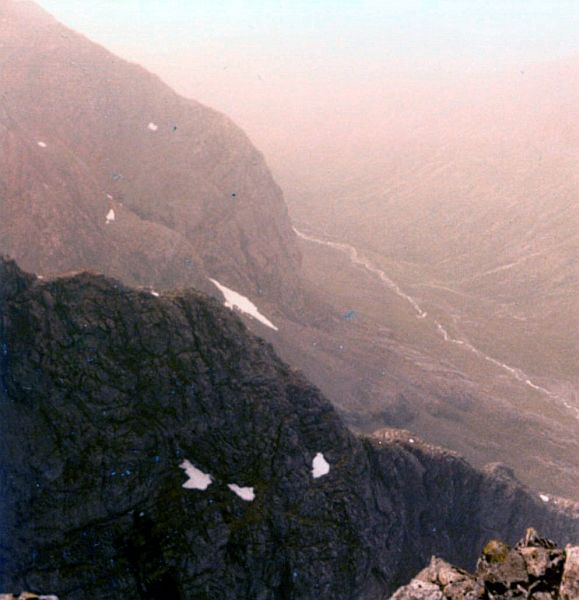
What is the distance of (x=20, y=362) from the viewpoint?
2311 inches

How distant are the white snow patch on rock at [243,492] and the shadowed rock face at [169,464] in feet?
0.77

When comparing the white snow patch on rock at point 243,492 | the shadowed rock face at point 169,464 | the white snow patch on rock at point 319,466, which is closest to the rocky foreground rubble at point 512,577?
the shadowed rock face at point 169,464

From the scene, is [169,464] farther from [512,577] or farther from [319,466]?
[512,577]

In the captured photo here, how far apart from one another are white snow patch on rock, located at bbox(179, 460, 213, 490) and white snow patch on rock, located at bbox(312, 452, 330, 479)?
562 inches

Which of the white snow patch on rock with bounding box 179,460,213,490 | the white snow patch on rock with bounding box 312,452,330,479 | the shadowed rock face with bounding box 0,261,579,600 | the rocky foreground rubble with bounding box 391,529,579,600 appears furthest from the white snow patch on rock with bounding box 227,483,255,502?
the rocky foreground rubble with bounding box 391,529,579,600

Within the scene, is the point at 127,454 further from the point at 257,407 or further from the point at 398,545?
the point at 398,545

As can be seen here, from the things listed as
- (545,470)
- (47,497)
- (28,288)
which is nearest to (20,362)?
(28,288)

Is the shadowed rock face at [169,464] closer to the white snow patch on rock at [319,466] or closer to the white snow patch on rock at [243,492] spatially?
the white snow patch on rock at [243,492]

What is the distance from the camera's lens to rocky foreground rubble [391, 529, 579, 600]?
23.4 metres

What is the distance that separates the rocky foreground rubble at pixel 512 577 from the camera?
23.4 meters

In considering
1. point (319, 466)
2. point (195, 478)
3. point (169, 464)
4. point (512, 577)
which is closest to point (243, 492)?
point (195, 478)

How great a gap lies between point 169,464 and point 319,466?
19487 millimetres

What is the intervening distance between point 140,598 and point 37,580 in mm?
9940

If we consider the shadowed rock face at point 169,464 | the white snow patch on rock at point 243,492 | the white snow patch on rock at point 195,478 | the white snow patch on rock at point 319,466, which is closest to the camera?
the shadowed rock face at point 169,464
